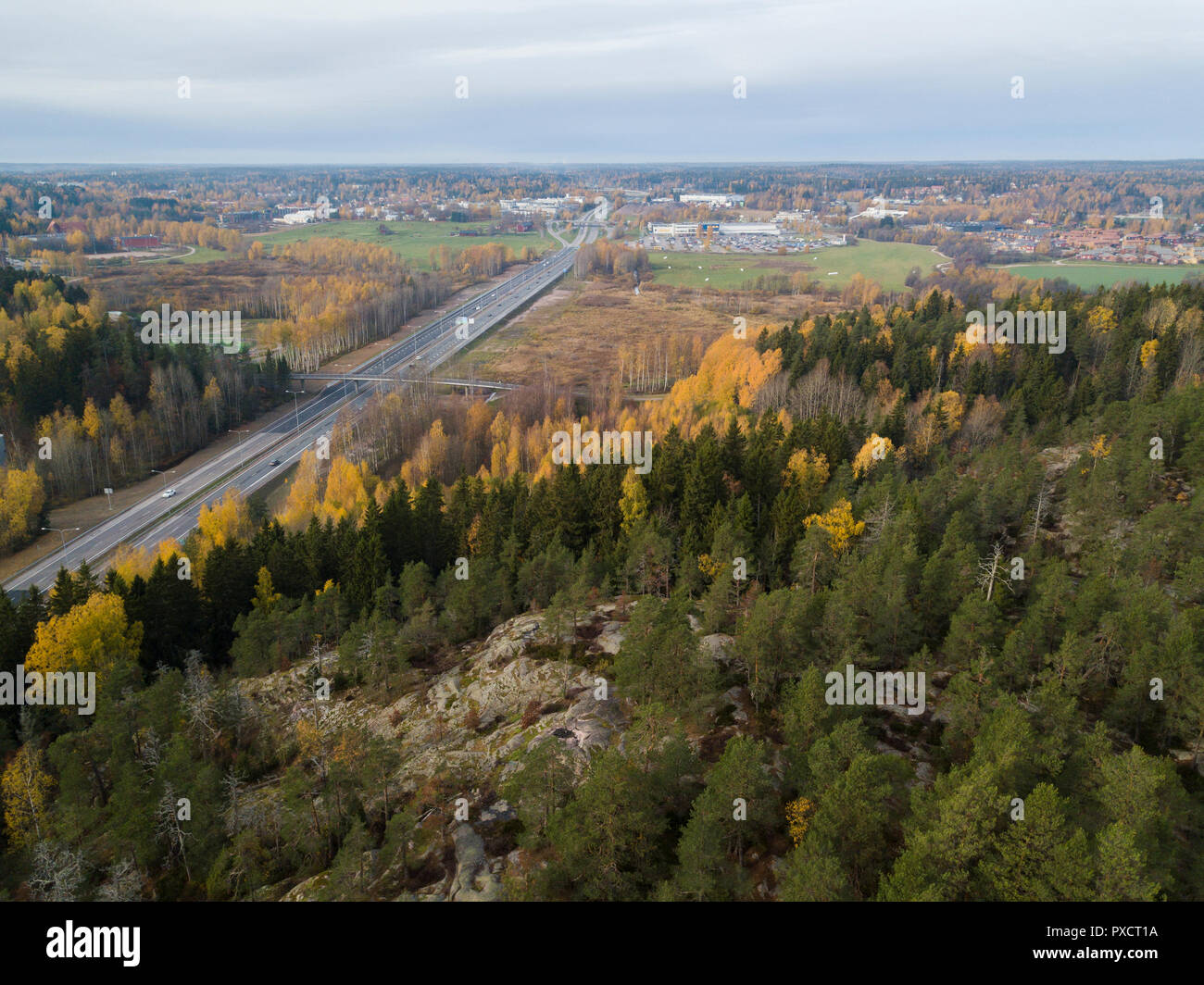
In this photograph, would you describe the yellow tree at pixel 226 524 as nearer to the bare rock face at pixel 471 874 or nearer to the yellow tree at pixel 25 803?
the yellow tree at pixel 25 803

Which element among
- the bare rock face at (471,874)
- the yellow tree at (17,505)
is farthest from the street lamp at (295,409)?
the bare rock face at (471,874)

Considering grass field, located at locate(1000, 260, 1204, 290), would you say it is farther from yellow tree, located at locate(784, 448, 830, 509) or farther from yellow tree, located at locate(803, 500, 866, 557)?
yellow tree, located at locate(803, 500, 866, 557)

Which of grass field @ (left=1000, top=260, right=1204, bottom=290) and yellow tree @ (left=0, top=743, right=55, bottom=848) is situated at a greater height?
grass field @ (left=1000, top=260, right=1204, bottom=290)

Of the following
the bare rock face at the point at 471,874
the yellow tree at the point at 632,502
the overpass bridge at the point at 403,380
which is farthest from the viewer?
the overpass bridge at the point at 403,380

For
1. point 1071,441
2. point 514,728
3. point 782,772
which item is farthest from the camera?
point 1071,441

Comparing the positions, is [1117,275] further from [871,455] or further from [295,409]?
[295,409]

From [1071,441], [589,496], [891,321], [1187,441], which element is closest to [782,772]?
[589,496]

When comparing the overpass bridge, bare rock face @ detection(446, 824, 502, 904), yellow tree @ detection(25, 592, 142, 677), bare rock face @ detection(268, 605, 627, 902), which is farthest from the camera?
the overpass bridge

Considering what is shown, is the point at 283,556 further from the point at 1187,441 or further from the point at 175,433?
the point at 1187,441

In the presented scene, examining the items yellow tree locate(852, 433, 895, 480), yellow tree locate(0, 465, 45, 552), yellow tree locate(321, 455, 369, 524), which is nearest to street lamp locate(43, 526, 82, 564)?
yellow tree locate(0, 465, 45, 552)
